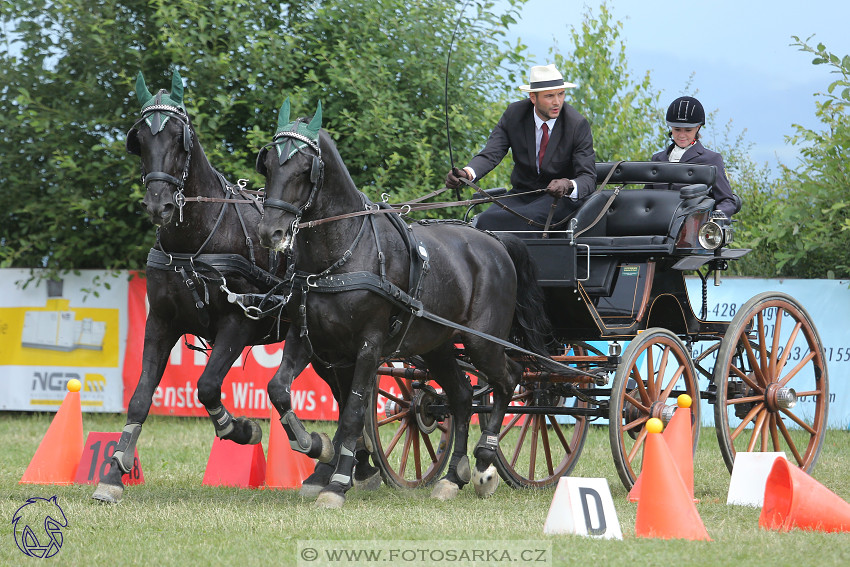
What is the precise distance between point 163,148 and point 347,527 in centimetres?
232

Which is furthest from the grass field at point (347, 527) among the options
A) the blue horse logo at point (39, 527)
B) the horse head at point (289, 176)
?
the horse head at point (289, 176)

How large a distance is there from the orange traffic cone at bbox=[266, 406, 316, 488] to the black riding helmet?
3.68m

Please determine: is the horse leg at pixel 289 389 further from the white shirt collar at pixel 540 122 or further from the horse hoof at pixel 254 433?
the white shirt collar at pixel 540 122

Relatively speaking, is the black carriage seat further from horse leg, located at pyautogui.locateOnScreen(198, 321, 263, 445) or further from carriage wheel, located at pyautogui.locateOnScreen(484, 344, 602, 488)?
horse leg, located at pyautogui.locateOnScreen(198, 321, 263, 445)

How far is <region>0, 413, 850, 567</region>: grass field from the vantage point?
14.8 feet

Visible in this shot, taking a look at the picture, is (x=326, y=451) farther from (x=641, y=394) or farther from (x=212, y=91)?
(x=212, y=91)

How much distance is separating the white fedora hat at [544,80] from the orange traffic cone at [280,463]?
276 centimetres

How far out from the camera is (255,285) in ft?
21.0

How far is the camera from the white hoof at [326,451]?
20.3ft

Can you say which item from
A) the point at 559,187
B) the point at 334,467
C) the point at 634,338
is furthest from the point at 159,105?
the point at 634,338

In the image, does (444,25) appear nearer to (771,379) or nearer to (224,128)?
(224,128)

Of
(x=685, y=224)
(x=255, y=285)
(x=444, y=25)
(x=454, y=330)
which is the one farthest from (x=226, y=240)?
(x=444, y=25)

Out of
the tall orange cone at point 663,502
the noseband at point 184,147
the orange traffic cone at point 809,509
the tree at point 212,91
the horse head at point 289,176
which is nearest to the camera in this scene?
the tall orange cone at point 663,502

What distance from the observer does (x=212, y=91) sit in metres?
11.2
